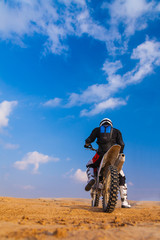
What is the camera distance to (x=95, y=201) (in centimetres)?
673

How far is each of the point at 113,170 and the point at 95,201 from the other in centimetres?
272

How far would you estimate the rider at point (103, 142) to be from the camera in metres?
5.72

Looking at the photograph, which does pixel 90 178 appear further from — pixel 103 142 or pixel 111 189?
pixel 111 189

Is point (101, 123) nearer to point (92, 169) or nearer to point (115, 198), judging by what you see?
point (92, 169)

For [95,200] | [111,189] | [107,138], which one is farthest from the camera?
[95,200]

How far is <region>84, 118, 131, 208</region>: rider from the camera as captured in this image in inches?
225

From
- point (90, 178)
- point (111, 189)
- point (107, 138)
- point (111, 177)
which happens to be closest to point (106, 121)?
point (107, 138)

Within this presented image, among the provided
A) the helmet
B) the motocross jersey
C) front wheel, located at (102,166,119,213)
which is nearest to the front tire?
the motocross jersey

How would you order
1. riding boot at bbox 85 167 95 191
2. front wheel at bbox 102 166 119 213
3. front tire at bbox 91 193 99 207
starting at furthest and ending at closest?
1. front tire at bbox 91 193 99 207
2. riding boot at bbox 85 167 95 191
3. front wheel at bbox 102 166 119 213

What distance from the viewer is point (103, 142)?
18.8 feet

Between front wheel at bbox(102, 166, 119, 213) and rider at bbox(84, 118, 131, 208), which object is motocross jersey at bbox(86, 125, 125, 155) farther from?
front wheel at bbox(102, 166, 119, 213)

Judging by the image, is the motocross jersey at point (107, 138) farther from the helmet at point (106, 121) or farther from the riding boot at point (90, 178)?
the riding boot at point (90, 178)

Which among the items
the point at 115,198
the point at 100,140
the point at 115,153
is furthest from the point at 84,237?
the point at 100,140

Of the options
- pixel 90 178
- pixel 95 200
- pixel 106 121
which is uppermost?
pixel 106 121
